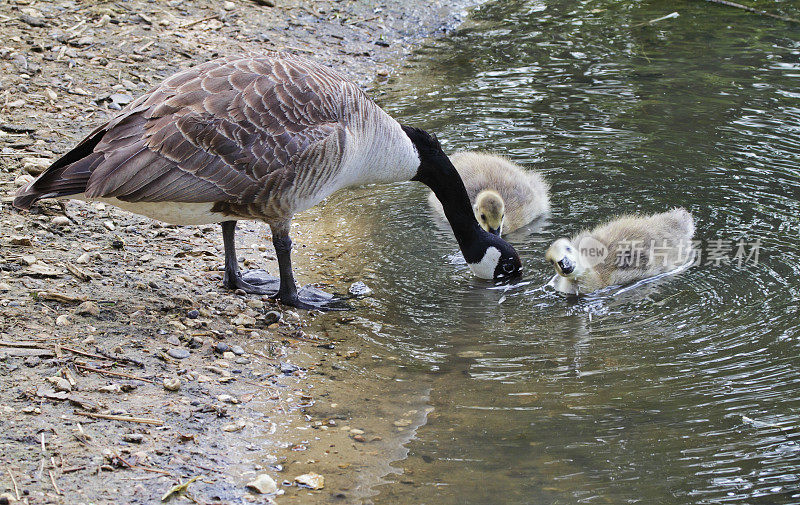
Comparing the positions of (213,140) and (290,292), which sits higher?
(213,140)

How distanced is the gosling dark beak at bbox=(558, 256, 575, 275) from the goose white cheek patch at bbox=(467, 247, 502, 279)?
54 cm

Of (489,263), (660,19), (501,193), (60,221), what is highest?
(660,19)

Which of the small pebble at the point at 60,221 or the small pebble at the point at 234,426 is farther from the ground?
the small pebble at the point at 60,221

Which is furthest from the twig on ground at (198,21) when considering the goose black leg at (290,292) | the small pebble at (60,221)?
the goose black leg at (290,292)

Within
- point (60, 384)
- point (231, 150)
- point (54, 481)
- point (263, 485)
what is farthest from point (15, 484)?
point (231, 150)

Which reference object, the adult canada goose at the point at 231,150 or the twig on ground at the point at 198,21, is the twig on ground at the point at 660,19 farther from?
the adult canada goose at the point at 231,150

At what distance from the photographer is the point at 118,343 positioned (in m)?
4.27

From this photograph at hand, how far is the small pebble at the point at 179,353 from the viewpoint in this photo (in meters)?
4.29

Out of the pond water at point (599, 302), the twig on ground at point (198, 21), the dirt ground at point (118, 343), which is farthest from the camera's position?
the twig on ground at point (198, 21)

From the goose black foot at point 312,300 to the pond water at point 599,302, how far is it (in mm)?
222

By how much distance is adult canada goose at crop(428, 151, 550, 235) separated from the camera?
622 cm

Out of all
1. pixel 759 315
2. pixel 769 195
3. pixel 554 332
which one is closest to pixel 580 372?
pixel 554 332

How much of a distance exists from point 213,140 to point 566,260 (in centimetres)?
221

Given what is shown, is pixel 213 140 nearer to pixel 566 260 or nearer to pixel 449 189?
pixel 449 189
